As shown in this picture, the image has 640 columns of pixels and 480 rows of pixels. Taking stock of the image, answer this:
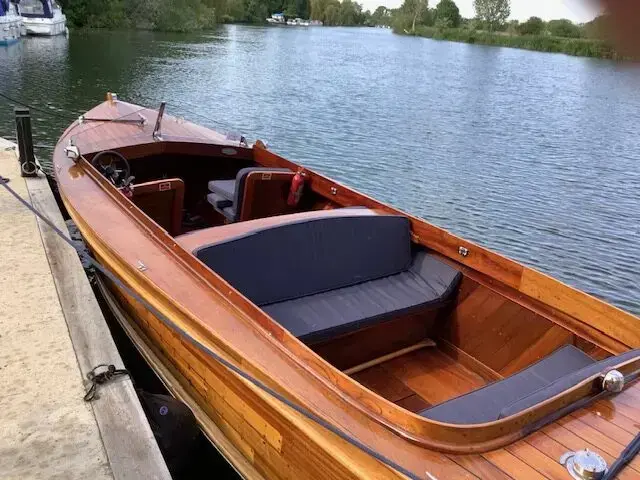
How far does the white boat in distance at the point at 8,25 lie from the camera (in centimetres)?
2530

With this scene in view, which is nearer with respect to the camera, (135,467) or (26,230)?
(135,467)

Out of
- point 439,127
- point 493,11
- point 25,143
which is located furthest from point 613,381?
point 439,127

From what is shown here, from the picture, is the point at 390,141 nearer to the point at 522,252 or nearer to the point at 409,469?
the point at 522,252

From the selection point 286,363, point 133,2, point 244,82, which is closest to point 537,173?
point 286,363

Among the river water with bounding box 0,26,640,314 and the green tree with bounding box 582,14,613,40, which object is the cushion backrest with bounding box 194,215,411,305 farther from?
the green tree with bounding box 582,14,613,40

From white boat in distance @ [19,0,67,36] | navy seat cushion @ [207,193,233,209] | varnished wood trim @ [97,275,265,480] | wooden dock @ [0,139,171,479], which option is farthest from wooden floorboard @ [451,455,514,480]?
white boat in distance @ [19,0,67,36]

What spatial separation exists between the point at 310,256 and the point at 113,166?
2.37m

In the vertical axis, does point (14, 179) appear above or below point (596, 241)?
above

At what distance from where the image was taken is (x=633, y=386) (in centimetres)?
269

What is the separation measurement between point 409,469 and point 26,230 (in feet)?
13.8

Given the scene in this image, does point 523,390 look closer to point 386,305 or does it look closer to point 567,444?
point 567,444

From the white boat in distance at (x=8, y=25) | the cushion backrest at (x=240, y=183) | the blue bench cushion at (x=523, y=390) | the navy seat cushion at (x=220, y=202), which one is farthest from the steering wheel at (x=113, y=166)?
the white boat in distance at (x=8, y=25)

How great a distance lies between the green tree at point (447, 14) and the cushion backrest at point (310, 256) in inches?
108

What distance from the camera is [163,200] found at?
4988 mm
